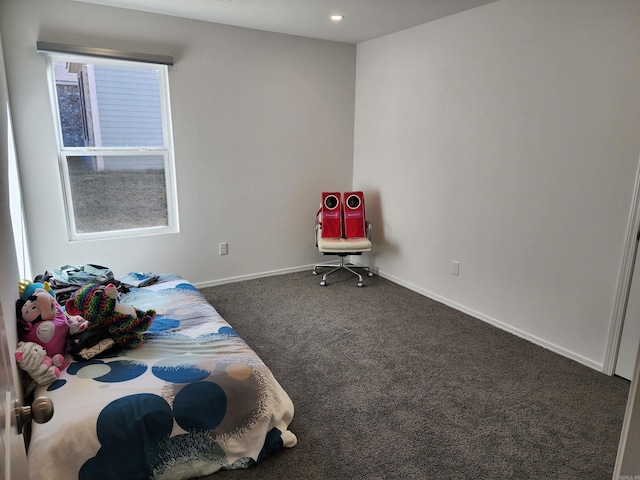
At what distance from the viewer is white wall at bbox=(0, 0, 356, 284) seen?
125 inches

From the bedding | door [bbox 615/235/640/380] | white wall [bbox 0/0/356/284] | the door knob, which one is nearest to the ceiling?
white wall [bbox 0/0/356/284]

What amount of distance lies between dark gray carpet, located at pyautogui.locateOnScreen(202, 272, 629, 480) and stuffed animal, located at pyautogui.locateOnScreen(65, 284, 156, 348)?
825 mm

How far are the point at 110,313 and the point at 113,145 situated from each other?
207 cm

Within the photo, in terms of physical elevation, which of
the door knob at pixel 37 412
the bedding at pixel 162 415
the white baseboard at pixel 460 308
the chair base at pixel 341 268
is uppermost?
the door knob at pixel 37 412

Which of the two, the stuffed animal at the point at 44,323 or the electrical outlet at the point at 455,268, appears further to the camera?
the electrical outlet at the point at 455,268

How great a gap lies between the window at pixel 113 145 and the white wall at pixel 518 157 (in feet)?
7.15

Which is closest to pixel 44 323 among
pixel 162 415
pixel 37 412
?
pixel 162 415

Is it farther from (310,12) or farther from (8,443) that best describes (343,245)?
(8,443)

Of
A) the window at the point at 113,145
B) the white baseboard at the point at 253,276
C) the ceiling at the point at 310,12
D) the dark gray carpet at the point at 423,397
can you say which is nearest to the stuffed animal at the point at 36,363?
the dark gray carpet at the point at 423,397

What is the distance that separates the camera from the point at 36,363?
1.78 metres

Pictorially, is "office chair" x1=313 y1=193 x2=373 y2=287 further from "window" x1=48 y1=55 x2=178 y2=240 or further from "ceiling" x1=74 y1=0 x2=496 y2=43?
"ceiling" x1=74 y1=0 x2=496 y2=43

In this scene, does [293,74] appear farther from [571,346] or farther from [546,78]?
[571,346]

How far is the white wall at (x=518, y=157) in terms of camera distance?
2512mm

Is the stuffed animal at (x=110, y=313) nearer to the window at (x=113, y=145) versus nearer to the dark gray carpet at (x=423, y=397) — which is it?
the dark gray carpet at (x=423, y=397)
